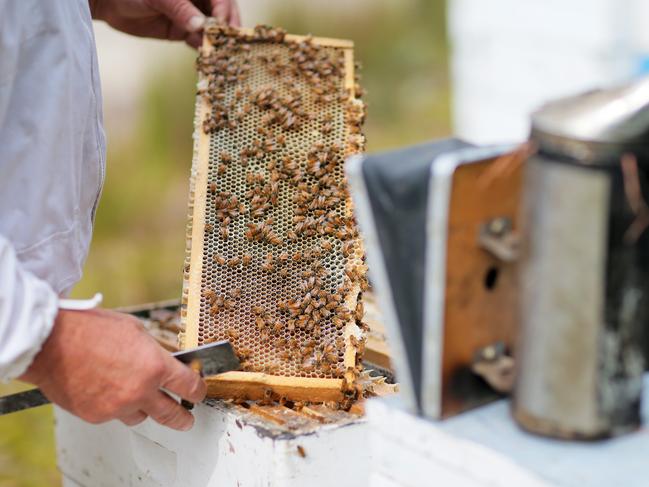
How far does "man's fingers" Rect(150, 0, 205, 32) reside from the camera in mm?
3227

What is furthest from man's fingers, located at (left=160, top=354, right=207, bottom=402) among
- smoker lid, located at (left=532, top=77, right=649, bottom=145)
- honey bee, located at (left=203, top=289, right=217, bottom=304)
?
smoker lid, located at (left=532, top=77, right=649, bottom=145)

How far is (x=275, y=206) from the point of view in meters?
2.65

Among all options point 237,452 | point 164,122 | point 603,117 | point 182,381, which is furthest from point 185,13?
point 164,122

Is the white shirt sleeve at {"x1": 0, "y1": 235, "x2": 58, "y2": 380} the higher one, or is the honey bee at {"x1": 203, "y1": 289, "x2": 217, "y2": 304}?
the white shirt sleeve at {"x1": 0, "y1": 235, "x2": 58, "y2": 380}

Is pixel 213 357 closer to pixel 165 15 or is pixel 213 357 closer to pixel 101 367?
pixel 101 367

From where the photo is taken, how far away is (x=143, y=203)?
21.2 ft

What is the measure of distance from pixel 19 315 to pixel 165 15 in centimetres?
187

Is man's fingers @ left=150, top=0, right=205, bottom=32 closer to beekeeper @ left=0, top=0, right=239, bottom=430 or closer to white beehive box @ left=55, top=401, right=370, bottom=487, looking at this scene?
beekeeper @ left=0, top=0, right=239, bottom=430

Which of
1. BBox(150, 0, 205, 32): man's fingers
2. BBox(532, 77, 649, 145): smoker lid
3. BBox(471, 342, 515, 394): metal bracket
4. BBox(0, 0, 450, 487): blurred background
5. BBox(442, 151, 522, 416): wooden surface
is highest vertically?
BBox(150, 0, 205, 32): man's fingers

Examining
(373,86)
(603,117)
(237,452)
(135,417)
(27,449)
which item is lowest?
(27,449)

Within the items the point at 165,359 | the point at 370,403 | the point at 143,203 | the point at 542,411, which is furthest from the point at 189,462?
the point at 143,203

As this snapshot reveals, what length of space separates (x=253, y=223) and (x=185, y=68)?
4.58m

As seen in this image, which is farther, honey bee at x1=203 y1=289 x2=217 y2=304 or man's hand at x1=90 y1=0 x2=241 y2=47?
man's hand at x1=90 y1=0 x2=241 y2=47

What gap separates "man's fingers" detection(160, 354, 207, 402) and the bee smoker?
2.96 ft
